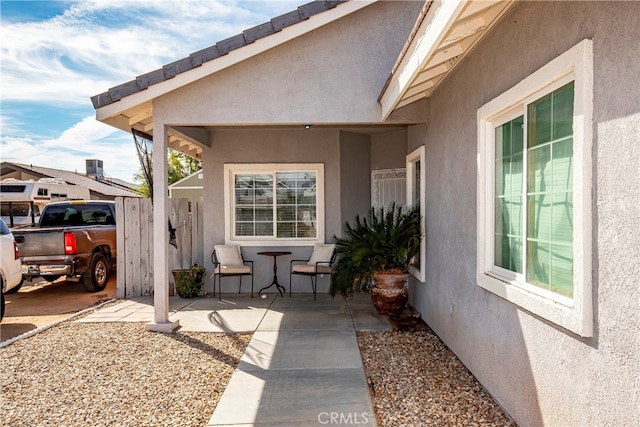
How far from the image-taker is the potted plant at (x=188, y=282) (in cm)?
785

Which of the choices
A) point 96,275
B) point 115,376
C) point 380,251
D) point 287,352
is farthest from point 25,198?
point 380,251

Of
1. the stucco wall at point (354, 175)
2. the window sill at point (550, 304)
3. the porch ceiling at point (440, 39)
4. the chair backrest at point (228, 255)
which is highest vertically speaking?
the porch ceiling at point (440, 39)

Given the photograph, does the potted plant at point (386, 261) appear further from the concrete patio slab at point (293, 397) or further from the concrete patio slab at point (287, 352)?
the concrete patio slab at point (293, 397)

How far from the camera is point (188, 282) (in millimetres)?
7852

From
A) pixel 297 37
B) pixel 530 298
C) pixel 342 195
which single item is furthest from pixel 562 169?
pixel 342 195

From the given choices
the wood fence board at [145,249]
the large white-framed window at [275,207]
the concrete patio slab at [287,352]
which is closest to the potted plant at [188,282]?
the concrete patio slab at [287,352]

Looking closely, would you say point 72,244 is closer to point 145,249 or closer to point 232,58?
point 145,249

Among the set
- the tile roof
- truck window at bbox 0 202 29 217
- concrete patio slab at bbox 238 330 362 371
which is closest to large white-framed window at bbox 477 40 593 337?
concrete patio slab at bbox 238 330 362 371

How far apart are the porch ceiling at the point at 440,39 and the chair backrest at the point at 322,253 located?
3647 mm

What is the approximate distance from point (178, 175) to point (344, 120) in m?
25.0

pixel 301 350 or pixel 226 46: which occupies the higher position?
pixel 226 46

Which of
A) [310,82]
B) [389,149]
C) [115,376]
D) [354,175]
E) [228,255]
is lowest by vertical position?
[115,376]

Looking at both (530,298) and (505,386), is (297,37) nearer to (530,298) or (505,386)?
(530,298)

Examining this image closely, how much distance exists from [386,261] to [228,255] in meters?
3.57
